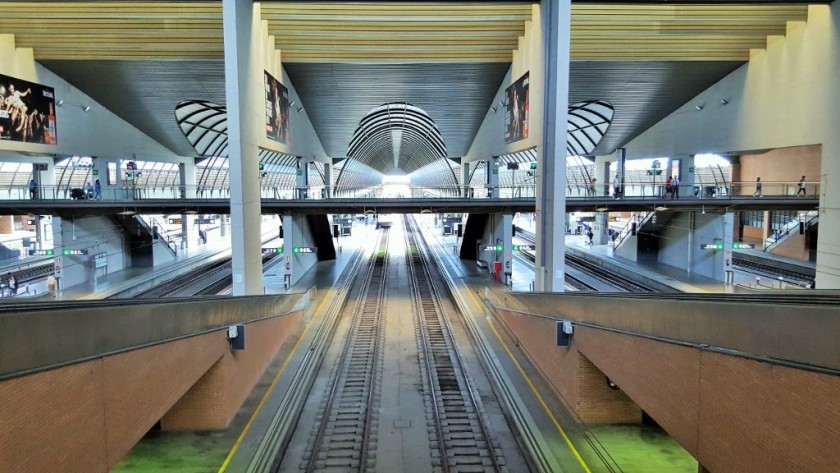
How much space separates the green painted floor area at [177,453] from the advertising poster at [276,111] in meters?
11.5

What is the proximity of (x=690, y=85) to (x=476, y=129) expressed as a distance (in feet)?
39.8

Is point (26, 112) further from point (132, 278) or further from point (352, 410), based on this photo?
point (352, 410)

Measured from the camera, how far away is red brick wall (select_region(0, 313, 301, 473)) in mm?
4426

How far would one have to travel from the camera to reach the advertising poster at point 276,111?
18.6 metres

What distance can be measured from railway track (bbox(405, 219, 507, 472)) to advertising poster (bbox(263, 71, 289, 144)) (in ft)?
28.8

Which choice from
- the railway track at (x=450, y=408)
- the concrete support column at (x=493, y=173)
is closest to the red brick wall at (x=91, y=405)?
the railway track at (x=450, y=408)

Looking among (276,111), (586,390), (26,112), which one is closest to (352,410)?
(586,390)

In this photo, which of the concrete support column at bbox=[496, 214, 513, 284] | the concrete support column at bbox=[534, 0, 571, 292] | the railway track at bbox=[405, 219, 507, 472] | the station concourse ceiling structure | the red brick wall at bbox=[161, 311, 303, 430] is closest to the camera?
the railway track at bbox=[405, 219, 507, 472]

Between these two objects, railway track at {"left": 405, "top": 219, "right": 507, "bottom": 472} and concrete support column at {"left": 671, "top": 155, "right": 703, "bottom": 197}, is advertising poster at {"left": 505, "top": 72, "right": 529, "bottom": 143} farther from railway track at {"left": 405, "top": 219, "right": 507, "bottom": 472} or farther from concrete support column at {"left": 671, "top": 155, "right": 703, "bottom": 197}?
concrete support column at {"left": 671, "top": 155, "right": 703, "bottom": 197}

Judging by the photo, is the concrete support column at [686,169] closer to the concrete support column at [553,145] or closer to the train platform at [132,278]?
the concrete support column at [553,145]

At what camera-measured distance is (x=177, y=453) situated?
29.7ft

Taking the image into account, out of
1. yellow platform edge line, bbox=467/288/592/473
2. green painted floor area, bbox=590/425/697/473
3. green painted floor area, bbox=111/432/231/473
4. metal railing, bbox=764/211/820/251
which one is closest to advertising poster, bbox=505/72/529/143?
yellow platform edge line, bbox=467/288/592/473

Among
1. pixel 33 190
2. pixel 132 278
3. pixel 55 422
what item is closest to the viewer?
pixel 55 422

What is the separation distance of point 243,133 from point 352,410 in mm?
9120
